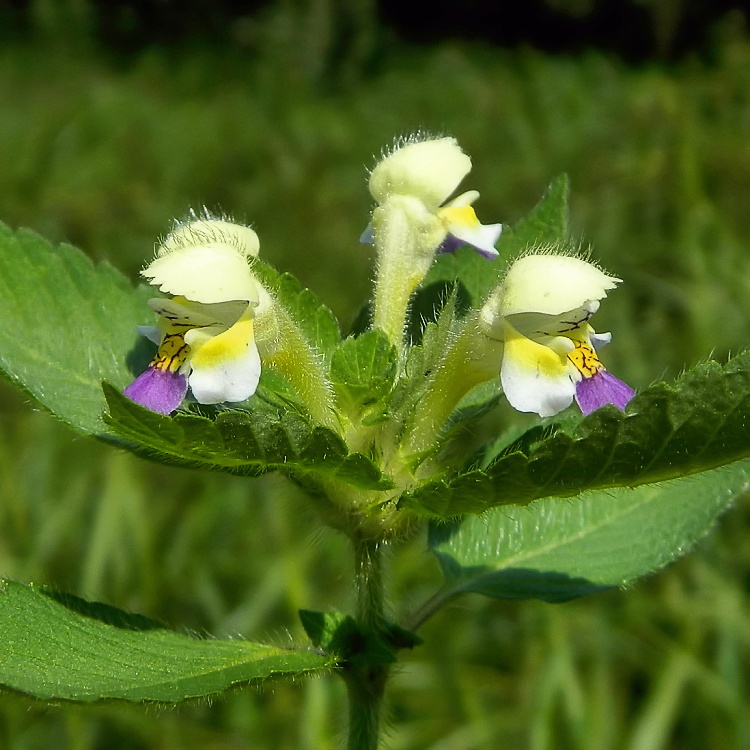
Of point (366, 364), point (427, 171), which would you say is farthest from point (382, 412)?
point (427, 171)

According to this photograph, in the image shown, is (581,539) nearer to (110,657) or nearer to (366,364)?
(366,364)

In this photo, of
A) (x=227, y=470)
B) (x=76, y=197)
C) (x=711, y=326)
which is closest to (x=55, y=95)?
(x=76, y=197)

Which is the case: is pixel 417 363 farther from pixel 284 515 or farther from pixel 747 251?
pixel 747 251

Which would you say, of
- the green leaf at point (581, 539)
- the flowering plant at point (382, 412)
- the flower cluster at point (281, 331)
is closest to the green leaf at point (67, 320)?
the flowering plant at point (382, 412)

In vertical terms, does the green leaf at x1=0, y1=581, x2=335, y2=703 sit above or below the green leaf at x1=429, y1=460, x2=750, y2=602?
below

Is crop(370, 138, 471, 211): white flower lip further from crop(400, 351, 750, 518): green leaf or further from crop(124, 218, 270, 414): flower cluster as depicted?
crop(400, 351, 750, 518): green leaf

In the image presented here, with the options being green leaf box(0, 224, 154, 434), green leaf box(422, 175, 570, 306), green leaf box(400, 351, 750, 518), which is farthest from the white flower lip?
green leaf box(400, 351, 750, 518)
